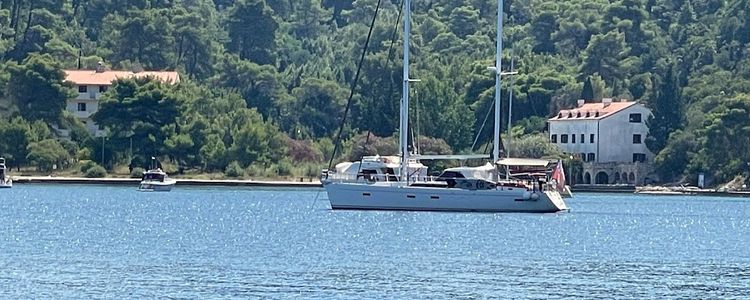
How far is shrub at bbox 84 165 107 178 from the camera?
122 m

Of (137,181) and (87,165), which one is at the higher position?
(87,165)

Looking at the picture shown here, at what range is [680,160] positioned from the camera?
4852 inches

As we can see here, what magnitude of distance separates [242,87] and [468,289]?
108 meters

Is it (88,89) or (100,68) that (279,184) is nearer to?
(88,89)

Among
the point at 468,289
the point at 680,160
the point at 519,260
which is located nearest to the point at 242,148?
the point at 680,160

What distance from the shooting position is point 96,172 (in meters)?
122

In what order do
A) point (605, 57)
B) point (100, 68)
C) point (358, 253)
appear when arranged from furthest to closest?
point (605, 57)
point (100, 68)
point (358, 253)

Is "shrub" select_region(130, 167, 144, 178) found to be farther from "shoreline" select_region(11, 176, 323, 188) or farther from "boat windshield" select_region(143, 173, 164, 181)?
"boat windshield" select_region(143, 173, 164, 181)

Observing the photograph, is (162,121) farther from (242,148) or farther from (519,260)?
(519,260)

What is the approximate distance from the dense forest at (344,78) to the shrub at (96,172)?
47.6 inches

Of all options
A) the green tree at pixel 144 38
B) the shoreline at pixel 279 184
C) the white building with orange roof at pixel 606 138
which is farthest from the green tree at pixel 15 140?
the white building with orange roof at pixel 606 138

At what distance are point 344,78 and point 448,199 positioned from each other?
7550 centimetres

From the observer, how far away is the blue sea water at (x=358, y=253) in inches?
1700

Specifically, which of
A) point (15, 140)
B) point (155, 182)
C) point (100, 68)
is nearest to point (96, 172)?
point (15, 140)
